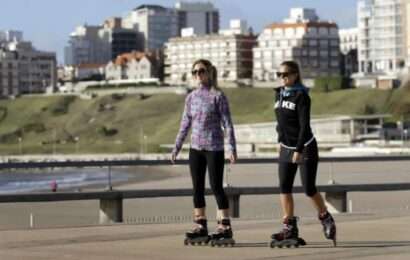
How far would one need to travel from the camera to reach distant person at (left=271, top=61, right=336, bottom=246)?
11.8 m

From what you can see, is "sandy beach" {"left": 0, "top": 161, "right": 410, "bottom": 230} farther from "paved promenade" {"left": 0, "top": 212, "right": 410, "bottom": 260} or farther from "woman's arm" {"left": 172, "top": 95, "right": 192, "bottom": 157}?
"woman's arm" {"left": 172, "top": 95, "right": 192, "bottom": 157}

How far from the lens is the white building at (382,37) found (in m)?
184

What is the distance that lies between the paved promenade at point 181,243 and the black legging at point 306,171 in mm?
652

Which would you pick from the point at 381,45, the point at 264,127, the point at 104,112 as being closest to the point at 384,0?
the point at 381,45

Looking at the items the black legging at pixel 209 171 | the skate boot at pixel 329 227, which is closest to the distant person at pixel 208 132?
the black legging at pixel 209 171

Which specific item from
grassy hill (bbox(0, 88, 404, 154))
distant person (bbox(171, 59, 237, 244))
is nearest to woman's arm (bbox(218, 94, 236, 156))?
distant person (bbox(171, 59, 237, 244))

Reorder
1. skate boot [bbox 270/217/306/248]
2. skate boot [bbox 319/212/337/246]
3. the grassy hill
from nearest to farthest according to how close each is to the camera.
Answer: skate boot [bbox 270/217/306/248] → skate boot [bbox 319/212/337/246] → the grassy hill

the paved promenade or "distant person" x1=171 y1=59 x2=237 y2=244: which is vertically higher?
"distant person" x1=171 y1=59 x2=237 y2=244

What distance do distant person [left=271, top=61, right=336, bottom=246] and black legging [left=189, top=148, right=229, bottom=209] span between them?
2.25 ft

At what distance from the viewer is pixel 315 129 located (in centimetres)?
12069

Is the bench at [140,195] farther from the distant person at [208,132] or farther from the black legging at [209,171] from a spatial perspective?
the distant person at [208,132]

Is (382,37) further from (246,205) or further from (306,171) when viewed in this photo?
(306,171)

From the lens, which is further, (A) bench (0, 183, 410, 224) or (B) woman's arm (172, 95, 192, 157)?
(A) bench (0, 183, 410, 224)

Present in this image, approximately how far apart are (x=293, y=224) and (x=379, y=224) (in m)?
2.81
